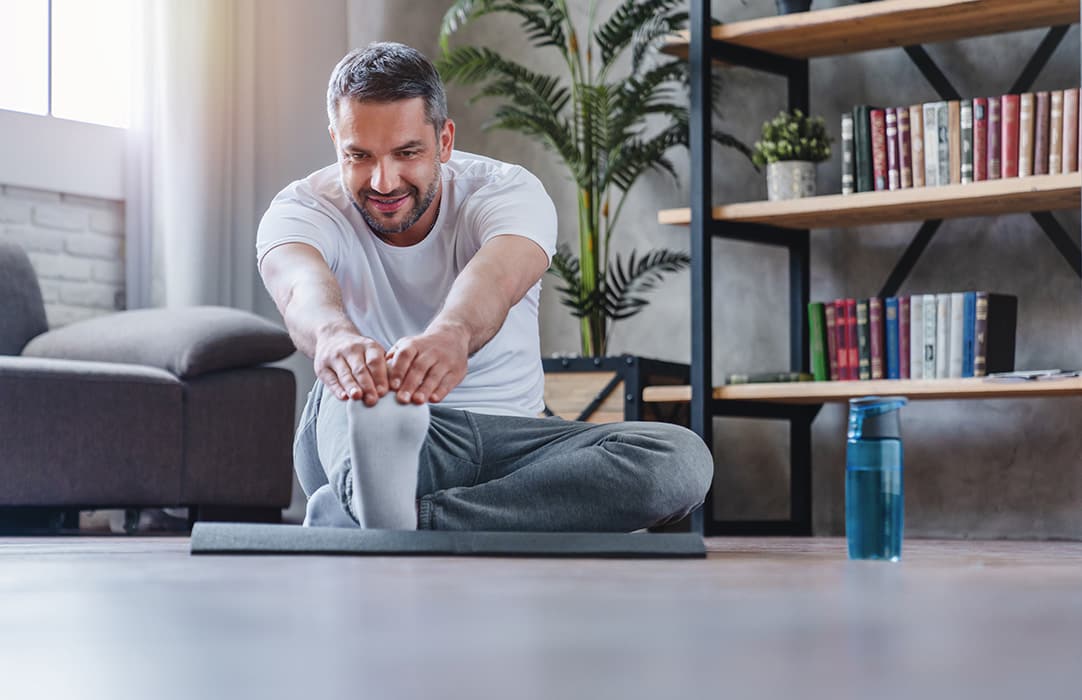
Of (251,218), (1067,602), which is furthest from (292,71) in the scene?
(1067,602)

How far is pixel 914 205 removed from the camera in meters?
3.35

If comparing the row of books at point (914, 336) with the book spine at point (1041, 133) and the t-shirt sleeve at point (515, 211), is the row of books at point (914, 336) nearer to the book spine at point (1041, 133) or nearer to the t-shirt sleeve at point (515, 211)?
the book spine at point (1041, 133)

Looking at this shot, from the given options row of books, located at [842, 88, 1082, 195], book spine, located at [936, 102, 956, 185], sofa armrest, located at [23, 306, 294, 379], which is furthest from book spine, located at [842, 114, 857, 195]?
sofa armrest, located at [23, 306, 294, 379]

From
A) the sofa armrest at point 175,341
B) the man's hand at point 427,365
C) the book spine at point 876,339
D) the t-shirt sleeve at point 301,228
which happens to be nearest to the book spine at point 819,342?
the book spine at point 876,339

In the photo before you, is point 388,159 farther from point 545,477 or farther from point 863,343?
point 863,343

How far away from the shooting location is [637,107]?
3.88 meters

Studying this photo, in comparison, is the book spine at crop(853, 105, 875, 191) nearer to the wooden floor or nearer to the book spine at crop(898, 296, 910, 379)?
the book spine at crop(898, 296, 910, 379)

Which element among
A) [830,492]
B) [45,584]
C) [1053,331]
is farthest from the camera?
[830,492]

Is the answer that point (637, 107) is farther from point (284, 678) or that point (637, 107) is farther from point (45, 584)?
point (284, 678)

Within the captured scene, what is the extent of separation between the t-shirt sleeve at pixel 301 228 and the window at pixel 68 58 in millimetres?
2383

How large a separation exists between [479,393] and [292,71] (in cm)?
287

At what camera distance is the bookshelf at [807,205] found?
10.8 feet

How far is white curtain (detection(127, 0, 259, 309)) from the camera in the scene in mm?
4254

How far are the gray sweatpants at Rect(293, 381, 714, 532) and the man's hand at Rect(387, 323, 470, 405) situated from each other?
13 cm
